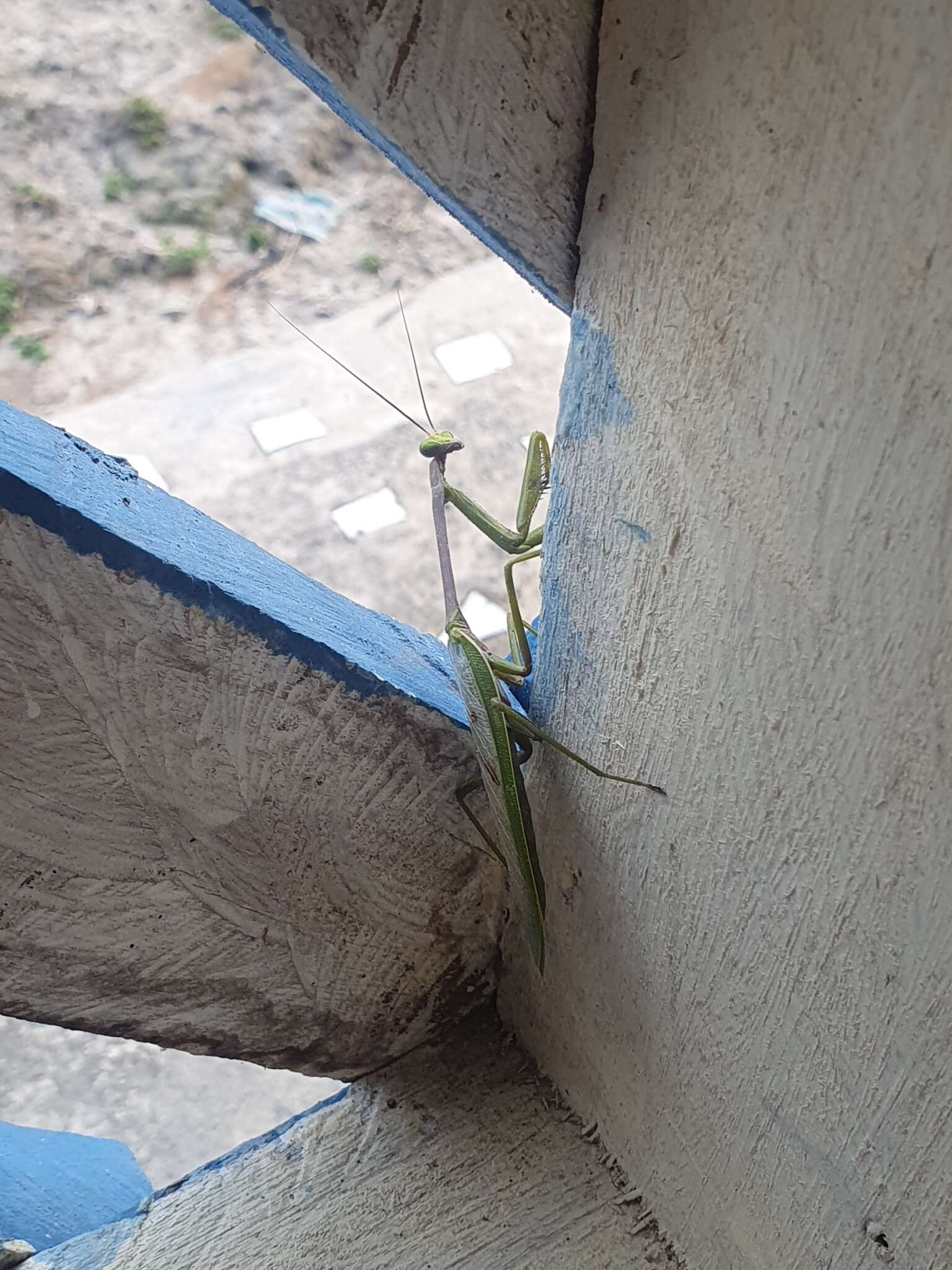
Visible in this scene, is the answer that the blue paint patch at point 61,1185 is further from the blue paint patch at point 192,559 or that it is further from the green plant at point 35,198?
the green plant at point 35,198

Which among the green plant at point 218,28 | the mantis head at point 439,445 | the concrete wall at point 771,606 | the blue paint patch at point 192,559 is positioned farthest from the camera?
the green plant at point 218,28

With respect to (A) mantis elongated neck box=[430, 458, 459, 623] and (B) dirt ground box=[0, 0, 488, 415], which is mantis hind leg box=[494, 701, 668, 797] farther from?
(B) dirt ground box=[0, 0, 488, 415]

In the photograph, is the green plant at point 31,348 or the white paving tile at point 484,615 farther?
the green plant at point 31,348

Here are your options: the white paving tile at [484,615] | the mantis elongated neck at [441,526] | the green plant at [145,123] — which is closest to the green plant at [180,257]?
the green plant at [145,123]

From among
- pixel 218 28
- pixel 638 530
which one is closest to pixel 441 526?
pixel 638 530

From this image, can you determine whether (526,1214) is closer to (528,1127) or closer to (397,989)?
(528,1127)

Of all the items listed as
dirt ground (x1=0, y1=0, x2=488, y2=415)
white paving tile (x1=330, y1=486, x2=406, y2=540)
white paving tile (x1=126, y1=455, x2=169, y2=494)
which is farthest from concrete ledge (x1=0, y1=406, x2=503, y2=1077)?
dirt ground (x1=0, y1=0, x2=488, y2=415)

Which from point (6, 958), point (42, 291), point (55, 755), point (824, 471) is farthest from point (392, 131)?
point (42, 291)
